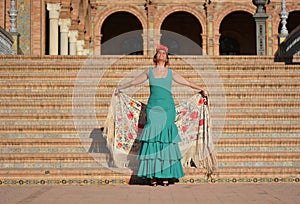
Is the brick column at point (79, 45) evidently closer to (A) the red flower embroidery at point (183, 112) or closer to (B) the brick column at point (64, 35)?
(B) the brick column at point (64, 35)

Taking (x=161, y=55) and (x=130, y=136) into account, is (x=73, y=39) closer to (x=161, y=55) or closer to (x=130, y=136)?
(x=130, y=136)

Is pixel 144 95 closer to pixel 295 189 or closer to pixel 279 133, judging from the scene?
pixel 279 133

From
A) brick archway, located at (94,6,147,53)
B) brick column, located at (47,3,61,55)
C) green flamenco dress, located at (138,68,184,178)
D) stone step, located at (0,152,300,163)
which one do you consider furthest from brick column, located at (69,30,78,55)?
green flamenco dress, located at (138,68,184,178)

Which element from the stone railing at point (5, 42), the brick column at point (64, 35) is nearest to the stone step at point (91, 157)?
the stone railing at point (5, 42)

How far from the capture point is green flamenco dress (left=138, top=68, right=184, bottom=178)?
6.66m

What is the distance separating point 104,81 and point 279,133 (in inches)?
137

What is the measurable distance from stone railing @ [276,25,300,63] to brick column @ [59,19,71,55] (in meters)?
9.50

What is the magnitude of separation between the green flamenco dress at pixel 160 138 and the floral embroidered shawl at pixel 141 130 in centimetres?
38

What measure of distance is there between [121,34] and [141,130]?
25.0 m

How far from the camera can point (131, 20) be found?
104 feet

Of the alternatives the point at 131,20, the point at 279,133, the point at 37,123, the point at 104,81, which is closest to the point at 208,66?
the point at 104,81

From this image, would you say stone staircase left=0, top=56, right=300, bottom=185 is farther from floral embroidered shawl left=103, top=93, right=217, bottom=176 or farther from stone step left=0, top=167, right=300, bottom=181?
floral embroidered shawl left=103, top=93, right=217, bottom=176

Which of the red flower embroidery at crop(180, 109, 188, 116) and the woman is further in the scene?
the red flower embroidery at crop(180, 109, 188, 116)

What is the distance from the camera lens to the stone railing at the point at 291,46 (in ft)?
41.0
